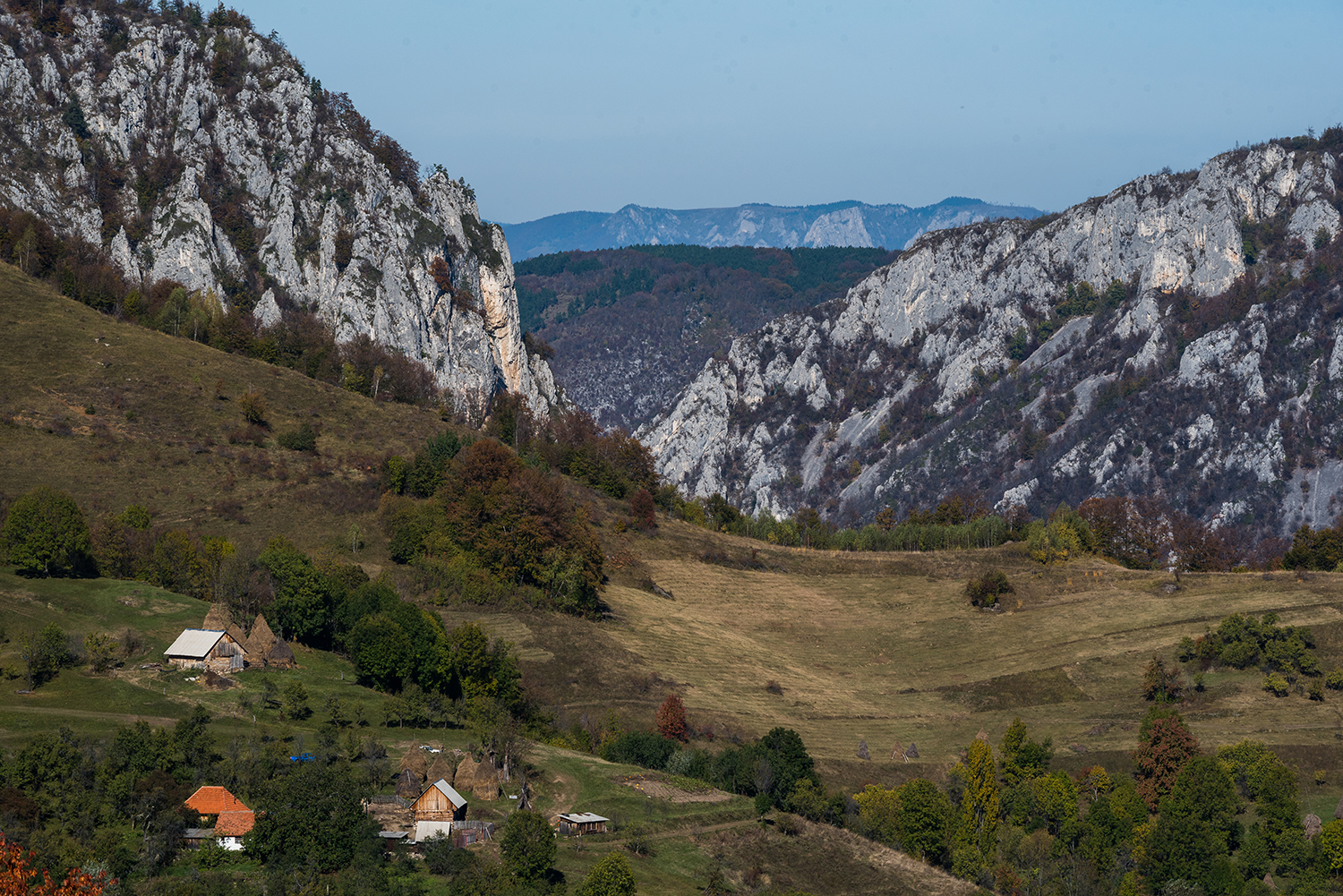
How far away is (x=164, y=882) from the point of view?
5762 centimetres

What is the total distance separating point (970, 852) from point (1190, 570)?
8586 centimetres

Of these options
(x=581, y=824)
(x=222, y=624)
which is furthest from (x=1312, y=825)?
(x=222, y=624)

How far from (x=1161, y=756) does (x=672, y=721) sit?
37262 millimetres

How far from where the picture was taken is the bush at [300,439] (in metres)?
141

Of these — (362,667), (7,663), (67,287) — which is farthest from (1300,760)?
(67,287)

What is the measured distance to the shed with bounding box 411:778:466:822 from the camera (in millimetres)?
70875

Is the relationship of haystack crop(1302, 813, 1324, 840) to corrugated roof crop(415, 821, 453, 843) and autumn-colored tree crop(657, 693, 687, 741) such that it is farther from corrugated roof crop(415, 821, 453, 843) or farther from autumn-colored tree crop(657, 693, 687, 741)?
corrugated roof crop(415, 821, 453, 843)

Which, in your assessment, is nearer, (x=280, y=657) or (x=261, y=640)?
(x=261, y=640)

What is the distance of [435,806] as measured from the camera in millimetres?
71125

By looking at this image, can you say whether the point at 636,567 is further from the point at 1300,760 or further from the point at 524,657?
the point at 1300,760

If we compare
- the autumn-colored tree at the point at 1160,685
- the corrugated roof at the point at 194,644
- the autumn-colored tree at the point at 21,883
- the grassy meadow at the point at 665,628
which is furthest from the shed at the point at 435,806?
the autumn-colored tree at the point at 1160,685

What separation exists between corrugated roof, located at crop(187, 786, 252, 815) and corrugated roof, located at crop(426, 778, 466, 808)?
1059 centimetres

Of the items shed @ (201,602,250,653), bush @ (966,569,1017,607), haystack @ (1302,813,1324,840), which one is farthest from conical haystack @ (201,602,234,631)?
bush @ (966,569,1017,607)

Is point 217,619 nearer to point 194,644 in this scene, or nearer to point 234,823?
point 194,644
